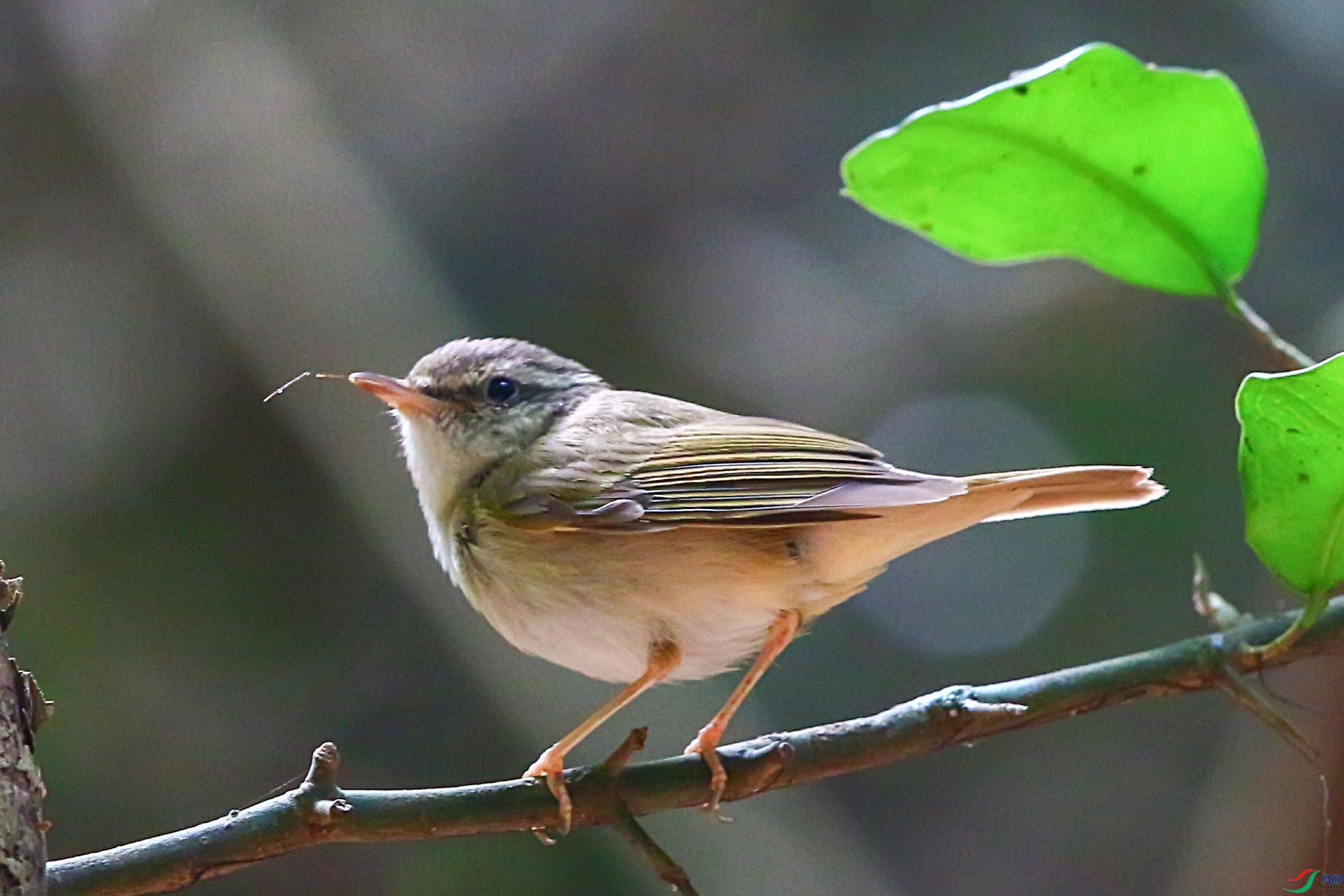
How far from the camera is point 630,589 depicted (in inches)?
77.0

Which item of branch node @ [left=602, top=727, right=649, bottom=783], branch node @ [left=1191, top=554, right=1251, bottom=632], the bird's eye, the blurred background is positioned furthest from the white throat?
the blurred background

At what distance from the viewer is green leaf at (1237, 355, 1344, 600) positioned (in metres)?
1.39

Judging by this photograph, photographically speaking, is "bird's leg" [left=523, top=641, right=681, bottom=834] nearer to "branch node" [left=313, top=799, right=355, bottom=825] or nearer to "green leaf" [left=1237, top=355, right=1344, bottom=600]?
"branch node" [left=313, top=799, right=355, bottom=825]

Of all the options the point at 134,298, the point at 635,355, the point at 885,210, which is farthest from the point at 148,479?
the point at 885,210

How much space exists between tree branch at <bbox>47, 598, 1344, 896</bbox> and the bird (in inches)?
9.3

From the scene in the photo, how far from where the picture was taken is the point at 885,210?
1969 millimetres

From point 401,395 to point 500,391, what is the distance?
0.71 ft

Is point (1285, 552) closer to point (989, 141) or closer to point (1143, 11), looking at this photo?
point (989, 141)

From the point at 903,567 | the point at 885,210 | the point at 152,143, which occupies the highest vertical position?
the point at 152,143

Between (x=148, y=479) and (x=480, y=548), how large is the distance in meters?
2.84

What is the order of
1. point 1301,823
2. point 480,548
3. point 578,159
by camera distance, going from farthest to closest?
point 578,159 < point 1301,823 < point 480,548

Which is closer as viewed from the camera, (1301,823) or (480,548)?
(480,548)

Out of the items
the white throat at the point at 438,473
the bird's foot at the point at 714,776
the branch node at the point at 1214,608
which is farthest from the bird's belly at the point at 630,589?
the branch node at the point at 1214,608

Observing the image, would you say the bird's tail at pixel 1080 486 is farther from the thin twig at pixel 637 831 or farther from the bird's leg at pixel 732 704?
the thin twig at pixel 637 831
